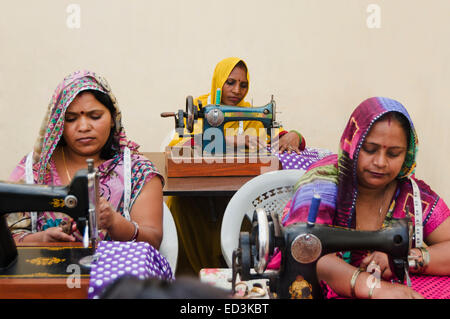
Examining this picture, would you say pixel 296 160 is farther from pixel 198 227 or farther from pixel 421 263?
pixel 421 263

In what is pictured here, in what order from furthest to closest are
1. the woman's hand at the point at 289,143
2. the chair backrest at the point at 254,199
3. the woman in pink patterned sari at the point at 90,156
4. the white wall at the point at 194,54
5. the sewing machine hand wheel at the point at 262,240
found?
the white wall at the point at 194,54
the woman's hand at the point at 289,143
the chair backrest at the point at 254,199
the woman in pink patterned sari at the point at 90,156
the sewing machine hand wheel at the point at 262,240

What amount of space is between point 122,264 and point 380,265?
838 mm

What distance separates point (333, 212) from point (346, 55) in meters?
3.31

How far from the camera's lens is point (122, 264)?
4.65 feet

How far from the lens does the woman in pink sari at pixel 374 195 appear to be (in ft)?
5.19

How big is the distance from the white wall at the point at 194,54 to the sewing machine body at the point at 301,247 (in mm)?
3345

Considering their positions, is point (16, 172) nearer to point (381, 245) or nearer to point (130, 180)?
point (130, 180)

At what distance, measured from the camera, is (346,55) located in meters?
4.71

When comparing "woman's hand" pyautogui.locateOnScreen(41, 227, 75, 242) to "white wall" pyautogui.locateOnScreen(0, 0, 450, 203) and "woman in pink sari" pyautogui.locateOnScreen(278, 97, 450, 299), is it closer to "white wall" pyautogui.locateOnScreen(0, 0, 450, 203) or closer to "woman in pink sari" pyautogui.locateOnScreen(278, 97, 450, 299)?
"woman in pink sari" pyautogui.locateOnScreen(278, 97, 450, 299)

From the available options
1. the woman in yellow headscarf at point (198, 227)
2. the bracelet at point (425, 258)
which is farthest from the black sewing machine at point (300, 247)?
the woman in yellow headscarf at point (198, 227)

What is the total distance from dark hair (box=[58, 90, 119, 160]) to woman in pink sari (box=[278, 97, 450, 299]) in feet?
2.83

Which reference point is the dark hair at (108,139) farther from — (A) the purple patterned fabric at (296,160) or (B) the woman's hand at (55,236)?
(A) the purple patterned fabric at (296,160)

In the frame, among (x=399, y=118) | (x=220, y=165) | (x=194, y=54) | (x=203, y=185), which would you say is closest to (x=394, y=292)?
(x=399, y=118)
